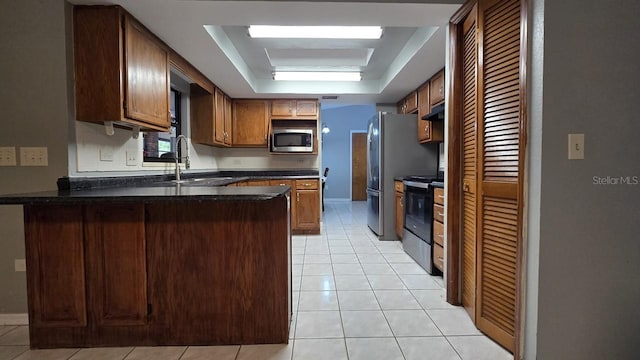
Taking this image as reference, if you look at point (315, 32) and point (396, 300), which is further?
point (315, 32)

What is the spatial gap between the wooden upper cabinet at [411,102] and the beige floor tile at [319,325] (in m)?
3.02

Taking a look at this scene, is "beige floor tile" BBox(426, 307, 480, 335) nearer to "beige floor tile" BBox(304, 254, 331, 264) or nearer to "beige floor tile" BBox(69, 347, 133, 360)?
"beige floor tile" BBox(304, 254, 331, 264)

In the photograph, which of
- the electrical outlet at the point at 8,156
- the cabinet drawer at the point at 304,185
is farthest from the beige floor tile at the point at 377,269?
the electrical outlet at the point at 8,156

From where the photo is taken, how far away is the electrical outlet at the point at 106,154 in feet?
7.13

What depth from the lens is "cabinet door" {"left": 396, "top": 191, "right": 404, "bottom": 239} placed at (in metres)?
3.81

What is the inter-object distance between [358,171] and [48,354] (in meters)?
7.87

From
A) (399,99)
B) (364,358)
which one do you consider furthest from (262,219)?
(399,99)

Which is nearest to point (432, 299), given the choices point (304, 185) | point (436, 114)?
point (436, 114)

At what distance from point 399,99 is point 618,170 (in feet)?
11.8

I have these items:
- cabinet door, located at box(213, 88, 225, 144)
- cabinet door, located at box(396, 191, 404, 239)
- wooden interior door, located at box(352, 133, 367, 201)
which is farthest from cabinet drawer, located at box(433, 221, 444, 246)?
wooden interior door, located at box(352, 133, 367, 201)

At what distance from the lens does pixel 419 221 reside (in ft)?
10.4

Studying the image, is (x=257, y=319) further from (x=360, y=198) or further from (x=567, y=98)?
(x=360, y=198)

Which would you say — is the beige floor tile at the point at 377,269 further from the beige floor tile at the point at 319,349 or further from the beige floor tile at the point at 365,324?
the beige floor tile at the point at 319,349

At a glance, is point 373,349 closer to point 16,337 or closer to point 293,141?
point 16,337
